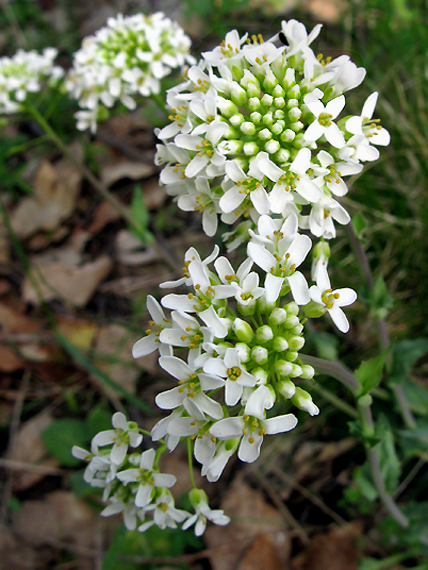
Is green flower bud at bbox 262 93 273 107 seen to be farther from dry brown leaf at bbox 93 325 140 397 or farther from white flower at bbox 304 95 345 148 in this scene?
dry brown leaf at bbox 93 325 140 397

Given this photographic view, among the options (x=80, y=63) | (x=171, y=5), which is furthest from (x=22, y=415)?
(x=171, y=5)

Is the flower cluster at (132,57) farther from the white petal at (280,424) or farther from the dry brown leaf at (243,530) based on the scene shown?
the dry brown leaf at (243,530)

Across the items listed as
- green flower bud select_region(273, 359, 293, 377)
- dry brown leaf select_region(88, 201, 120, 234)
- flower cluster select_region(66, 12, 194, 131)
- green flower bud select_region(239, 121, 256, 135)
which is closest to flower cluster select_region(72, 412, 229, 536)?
green flower bud select_region(273, 359, 293, 377)

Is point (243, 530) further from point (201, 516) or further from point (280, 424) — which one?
point (280, 424)

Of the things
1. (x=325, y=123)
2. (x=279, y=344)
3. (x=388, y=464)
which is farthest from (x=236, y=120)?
(x=388, y=464)

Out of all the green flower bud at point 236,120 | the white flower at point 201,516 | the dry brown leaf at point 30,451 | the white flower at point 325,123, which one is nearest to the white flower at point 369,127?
the white flower at point 325,123

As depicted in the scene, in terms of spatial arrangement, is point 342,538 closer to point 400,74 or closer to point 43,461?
point 43,461
